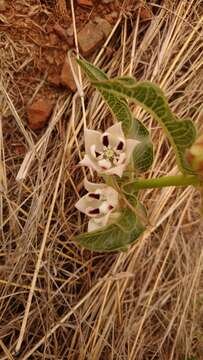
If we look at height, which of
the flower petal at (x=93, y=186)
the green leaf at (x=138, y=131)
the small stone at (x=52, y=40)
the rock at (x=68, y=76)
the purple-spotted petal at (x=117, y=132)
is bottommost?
the rock at (x=68, y=76)

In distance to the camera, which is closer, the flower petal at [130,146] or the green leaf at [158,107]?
the green leaf at [158,107]

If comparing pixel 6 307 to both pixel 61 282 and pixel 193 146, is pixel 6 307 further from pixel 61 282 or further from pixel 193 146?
pixel 193 146

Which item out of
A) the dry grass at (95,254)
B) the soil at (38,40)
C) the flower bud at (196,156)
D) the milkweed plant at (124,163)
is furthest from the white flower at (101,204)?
the soil at (38,40)

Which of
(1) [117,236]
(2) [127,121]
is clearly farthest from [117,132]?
(1) [117,236]

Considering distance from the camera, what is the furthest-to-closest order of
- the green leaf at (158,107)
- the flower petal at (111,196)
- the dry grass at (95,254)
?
the dry grass at (95,254), the flower petal at (111,196), the green leaf at (158,107)

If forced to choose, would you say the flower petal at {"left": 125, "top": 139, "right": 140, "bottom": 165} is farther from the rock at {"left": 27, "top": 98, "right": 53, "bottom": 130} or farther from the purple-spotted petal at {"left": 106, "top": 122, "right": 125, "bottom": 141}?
the rock at {"left": 27, "top": 98, "right": 53, "bottom": 130}

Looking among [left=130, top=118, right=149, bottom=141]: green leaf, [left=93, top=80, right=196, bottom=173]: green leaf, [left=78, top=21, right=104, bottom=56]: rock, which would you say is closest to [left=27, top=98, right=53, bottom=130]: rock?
[left=78, top=21, right=104, bottom=56]: rock

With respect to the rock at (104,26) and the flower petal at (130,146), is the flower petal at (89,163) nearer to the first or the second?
the flower petal at (130,146)
